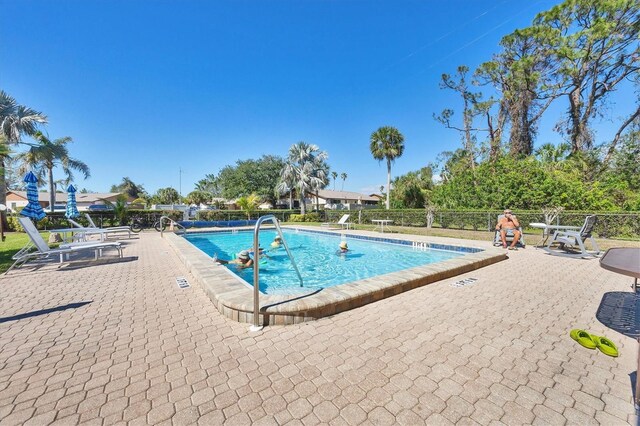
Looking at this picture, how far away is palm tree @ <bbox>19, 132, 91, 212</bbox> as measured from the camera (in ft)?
56.0

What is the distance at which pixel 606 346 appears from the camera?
2721mm

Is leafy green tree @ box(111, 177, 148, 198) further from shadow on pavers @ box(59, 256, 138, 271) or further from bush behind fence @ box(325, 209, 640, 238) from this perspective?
shadow on pavers @ box(59, 256, 138, 271)

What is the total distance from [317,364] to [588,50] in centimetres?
2887

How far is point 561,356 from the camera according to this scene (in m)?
2.65

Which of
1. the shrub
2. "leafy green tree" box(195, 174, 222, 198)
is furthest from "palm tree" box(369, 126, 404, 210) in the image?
"leafy green tree" box(195, 174, 222, 198)

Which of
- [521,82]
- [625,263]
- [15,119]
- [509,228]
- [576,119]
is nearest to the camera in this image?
[625,263]

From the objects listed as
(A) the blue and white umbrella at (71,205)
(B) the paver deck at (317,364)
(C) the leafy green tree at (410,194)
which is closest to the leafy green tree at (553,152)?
(C) the leafy green tree at (410,194)

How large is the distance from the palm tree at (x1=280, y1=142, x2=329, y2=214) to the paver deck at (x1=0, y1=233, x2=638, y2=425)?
83.7ft

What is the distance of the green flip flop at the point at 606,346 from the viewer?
265 cm

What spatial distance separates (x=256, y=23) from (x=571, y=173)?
21.8 metres

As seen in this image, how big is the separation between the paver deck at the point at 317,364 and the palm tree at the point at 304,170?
25.5m

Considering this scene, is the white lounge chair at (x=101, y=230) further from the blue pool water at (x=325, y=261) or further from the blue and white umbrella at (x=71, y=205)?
the blue pool water at (x=325, y=261)

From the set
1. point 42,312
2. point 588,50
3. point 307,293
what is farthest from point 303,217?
point 588,50

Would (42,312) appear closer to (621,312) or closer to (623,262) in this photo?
(623,262)
